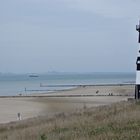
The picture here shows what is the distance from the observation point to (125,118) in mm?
13156

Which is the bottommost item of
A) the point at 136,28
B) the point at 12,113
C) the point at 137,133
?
the point at 12,113

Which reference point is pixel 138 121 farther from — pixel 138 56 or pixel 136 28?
pixel 136 28

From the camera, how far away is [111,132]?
1062 centimetres

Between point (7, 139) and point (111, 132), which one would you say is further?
point (7, 139)

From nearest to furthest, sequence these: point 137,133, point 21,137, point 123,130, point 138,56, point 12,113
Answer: point 137,133
point 123,130
point 21,137
point 138,56
point 12,113

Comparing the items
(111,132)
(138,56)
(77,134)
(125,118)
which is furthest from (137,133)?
(138,56)

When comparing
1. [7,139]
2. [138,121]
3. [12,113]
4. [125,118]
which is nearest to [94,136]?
[138,121]

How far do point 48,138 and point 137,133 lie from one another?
7.59ft

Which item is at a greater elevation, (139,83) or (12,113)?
(139,83)

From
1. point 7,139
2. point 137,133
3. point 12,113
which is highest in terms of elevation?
point 137,133

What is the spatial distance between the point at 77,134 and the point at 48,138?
2.67ft

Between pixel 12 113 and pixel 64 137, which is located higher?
pixel 64 137

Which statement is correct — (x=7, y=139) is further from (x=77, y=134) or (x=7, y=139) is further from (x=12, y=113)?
(x=12, y=113)

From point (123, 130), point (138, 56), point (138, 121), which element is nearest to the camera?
point (123, 130)
